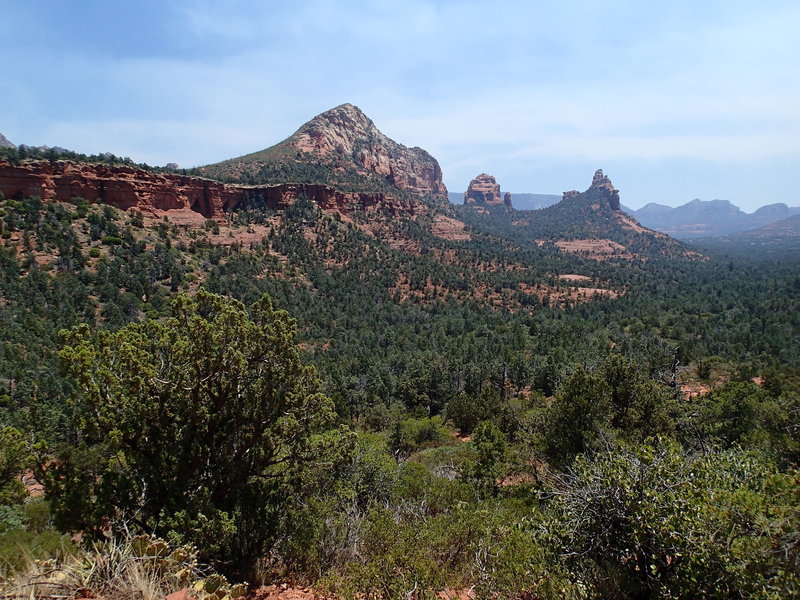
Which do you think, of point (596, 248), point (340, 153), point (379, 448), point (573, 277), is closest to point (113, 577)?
point (379, 448)

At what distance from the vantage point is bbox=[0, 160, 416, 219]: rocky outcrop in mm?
58344

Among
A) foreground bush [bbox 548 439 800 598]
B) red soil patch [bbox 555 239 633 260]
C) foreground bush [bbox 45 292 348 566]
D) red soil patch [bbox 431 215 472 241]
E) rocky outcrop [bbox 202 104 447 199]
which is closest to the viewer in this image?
foreground bush [bbox 548 439 800 598]

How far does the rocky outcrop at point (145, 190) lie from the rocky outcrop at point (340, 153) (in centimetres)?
1407

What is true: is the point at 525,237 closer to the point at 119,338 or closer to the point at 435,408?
the point at 435,408

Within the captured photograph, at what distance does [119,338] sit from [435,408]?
44640 millimetres

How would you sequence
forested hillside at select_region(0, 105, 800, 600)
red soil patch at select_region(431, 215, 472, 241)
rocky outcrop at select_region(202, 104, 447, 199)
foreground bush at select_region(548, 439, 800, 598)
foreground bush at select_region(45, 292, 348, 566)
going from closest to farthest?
foreground bush at select_region(548, 439, 800, 598) < forested hillside at select_region(0, 105, 800, 600) < foreground bush at select_region(45, 292, 348, 566) < rocky outcrop at select_region(202, 104, 447, 199) < red soil patch at select_region(431, 215, 472, 241)

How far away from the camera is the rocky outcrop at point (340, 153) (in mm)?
110537

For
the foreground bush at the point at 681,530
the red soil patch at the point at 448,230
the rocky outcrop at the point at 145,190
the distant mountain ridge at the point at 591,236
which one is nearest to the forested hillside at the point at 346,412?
the foreground bush at the point at 681,530

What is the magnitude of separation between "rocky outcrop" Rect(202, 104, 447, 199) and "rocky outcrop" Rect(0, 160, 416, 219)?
46.2ft

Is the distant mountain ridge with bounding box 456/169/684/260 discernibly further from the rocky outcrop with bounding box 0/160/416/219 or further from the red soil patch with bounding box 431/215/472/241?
the rocky outcrop with bounding box 0/160/416/219

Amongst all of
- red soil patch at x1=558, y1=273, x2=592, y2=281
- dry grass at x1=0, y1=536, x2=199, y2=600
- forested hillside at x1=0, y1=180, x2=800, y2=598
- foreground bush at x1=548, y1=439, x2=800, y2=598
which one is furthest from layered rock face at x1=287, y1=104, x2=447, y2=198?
foreground bush at x1=548, y1=439, x2=800, y2=598

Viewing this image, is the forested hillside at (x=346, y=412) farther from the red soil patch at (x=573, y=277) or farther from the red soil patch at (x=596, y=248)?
the red soil patch at (x=596, y=248)

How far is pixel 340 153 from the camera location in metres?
137

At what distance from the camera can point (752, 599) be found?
14.7 ft
